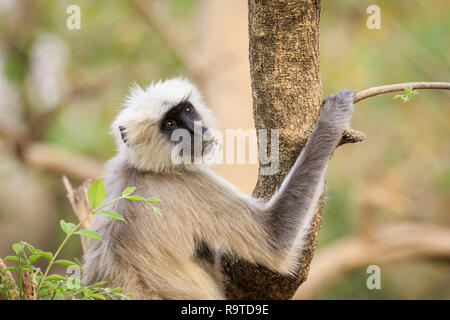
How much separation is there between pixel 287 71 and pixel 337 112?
0.39 metres

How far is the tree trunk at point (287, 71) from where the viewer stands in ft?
9.43

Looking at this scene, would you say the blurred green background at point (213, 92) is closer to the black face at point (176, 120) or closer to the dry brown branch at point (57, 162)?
the dry brown branch at point (57, 162)

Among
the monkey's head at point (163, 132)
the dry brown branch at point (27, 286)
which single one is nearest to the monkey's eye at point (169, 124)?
the monkey's head at point (163, 132)

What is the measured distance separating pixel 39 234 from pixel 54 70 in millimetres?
3423

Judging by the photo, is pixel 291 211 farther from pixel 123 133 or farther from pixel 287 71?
pixel 123 133

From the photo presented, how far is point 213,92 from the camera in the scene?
917 cm

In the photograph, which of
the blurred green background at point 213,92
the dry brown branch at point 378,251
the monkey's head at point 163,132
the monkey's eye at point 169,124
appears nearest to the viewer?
the monkey's head at point 163,132

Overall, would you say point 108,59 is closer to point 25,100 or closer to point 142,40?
point 142,40

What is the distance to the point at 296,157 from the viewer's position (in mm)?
3045

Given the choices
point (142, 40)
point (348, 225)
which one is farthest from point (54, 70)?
point (348, 225)

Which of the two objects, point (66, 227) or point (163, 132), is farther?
point (163, 132)

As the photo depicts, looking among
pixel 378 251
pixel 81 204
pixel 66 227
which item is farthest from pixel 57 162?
pixel 66 227

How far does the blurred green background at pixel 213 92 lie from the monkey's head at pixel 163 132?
4637mm

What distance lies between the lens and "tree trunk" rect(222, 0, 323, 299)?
113 inches
